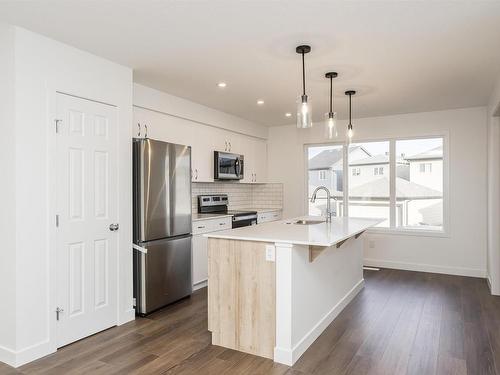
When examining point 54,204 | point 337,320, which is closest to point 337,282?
point 337,320

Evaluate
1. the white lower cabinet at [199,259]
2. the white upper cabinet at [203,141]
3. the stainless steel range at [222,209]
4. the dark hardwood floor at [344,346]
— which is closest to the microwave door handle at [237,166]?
the white upper cabinet at [203,141]

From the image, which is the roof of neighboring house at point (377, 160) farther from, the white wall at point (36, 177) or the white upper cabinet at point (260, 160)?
the white wall at point (36, 177)

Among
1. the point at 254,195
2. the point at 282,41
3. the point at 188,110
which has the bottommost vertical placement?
the point at 254,195

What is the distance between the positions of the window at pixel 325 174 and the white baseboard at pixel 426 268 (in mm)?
989

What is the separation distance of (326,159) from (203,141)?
2418mm

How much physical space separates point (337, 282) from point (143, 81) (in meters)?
2.95

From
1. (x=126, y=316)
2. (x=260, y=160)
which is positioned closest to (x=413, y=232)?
(x=260, y=160)

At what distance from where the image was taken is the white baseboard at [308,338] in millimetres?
A: 2666

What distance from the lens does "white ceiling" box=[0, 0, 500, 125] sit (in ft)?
7.77

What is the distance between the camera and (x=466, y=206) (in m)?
5.33

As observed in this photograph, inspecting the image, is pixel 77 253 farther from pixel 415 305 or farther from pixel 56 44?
pixel 415 305

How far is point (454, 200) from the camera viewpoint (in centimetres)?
541

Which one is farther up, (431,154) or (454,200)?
(431,154)

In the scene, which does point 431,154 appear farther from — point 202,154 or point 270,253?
point 270,253
